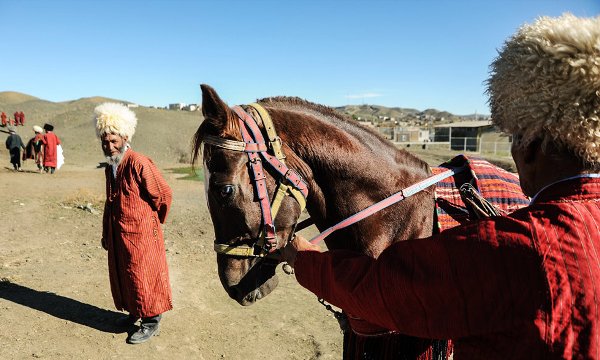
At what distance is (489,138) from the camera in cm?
2977

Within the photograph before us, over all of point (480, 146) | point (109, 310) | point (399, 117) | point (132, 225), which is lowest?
point (109, 310)

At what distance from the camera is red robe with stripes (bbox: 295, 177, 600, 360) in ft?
2.77

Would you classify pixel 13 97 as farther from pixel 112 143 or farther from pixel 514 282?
pixel 514 282

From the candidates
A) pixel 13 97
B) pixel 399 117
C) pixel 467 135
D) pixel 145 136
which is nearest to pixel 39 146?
pixel 145 136

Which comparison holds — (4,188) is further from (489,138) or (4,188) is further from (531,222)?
(489,138)

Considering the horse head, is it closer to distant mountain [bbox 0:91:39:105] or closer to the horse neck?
the horse neck

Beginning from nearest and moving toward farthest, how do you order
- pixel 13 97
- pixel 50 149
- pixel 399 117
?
pixel 50 149 → pixel 13 97 → pixel 399 117

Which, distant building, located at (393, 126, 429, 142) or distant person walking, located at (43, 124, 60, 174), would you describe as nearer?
distant person walking, located at (43, 124, 60, 174)

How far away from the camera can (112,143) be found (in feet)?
12.2

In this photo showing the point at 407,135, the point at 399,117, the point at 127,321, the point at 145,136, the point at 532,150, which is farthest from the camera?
the point at 399,117

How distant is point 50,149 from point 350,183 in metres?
15.2

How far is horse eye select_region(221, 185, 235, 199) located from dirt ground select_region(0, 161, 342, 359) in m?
2.56

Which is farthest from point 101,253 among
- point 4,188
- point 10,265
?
point 4,188

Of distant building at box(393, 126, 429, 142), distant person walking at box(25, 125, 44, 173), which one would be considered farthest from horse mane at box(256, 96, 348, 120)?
distant building at box(393, 126, 429, 142)
